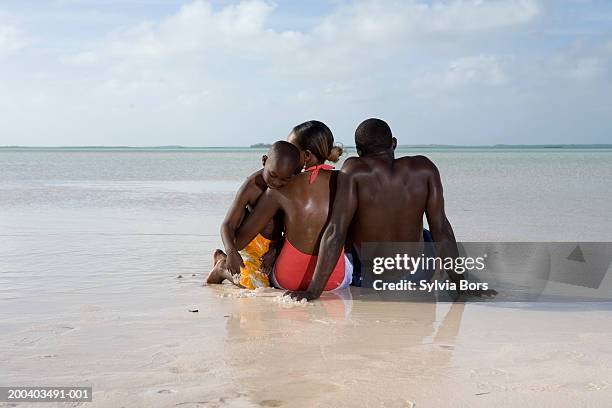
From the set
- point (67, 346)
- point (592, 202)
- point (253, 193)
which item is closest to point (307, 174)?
point (253, 193)

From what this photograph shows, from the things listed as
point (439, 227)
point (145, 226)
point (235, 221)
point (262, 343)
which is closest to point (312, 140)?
point (235, 221)

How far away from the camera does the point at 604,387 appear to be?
3.13 meters

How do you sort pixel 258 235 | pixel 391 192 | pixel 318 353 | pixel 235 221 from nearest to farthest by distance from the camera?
pixel 318 353
pixel 391 192
pixel 235 221
pixel 258 235

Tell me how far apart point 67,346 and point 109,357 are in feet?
1.05

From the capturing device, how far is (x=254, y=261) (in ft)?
18.0

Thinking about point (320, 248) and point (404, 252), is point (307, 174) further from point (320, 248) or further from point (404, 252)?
point (404, 252)

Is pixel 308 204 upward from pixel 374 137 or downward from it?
downward

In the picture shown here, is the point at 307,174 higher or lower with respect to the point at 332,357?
higher

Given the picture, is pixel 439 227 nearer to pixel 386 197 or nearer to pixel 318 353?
pixel 386 197

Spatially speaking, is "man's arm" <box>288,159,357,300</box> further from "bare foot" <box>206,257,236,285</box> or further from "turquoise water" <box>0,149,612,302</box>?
"turquoise water" <box>0,149,612,302</box>

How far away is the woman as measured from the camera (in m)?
5.15

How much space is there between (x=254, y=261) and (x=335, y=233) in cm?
78

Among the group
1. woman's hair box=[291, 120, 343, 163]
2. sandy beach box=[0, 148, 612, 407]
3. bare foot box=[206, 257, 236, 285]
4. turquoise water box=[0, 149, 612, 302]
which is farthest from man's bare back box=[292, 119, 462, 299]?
turquoise water box=[0, 149, 612, 302]

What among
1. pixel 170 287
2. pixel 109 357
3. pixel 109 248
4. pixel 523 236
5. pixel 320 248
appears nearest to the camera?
pixel 109 357
